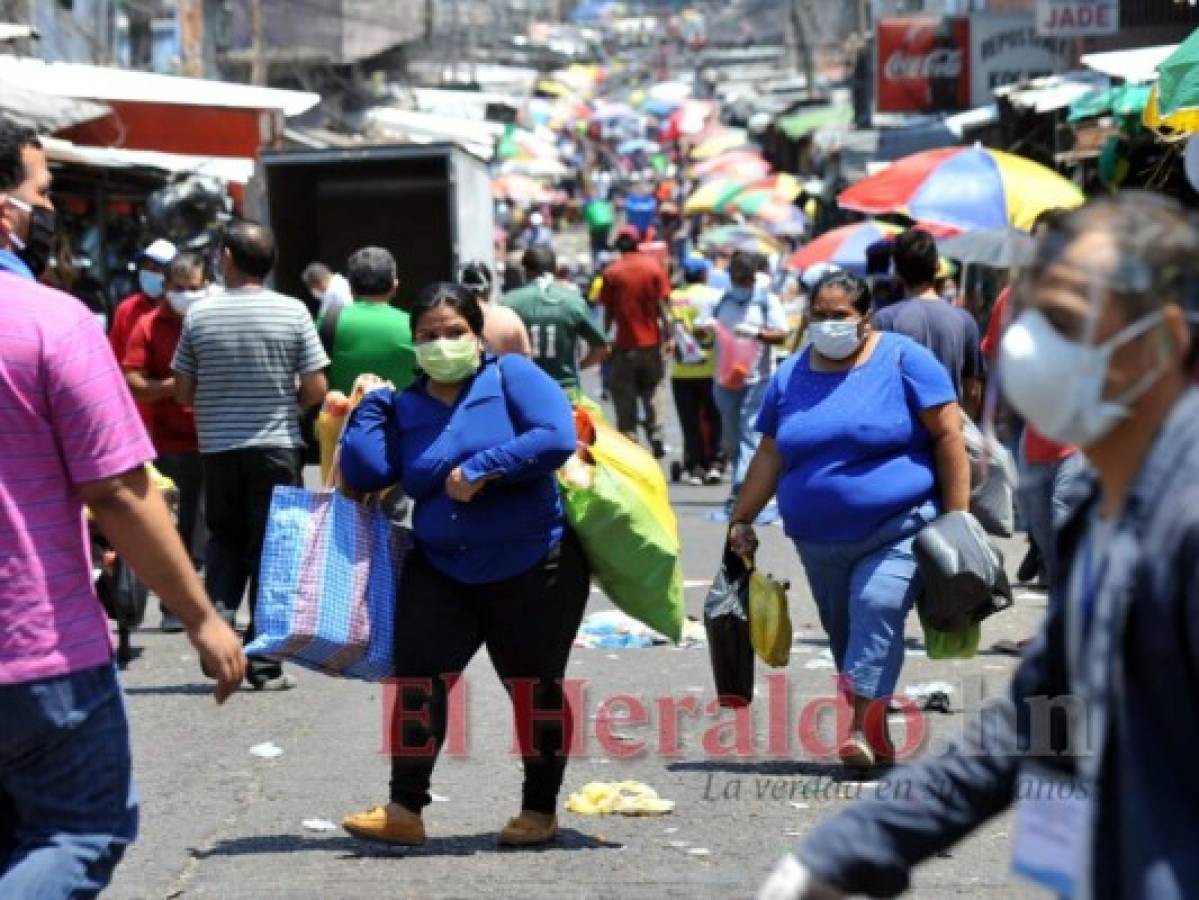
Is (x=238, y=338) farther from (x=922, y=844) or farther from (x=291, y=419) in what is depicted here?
(x=922, y=844)

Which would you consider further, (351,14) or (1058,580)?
(351,14)

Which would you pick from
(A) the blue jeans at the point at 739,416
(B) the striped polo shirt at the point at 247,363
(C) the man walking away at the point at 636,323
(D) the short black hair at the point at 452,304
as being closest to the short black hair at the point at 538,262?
(A) the blue jeans at the point at 739,416

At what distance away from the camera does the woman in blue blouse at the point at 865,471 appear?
7.86 metres

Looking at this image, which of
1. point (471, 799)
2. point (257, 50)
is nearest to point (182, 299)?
point (471, 799)

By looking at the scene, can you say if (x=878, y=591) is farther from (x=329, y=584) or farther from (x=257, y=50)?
(x=257, y=50)

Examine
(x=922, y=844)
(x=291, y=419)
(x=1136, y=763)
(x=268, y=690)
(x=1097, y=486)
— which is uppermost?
(x=1097, y=486)

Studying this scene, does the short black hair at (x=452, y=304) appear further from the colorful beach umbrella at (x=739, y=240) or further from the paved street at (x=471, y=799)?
the colorful beach umbrella at (x=739, y=240)

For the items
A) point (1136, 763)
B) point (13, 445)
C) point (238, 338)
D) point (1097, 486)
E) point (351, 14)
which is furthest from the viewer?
point (351, 14)

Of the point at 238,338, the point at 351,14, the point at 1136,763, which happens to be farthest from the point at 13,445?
the point at 351,14

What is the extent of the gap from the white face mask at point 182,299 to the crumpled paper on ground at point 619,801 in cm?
460

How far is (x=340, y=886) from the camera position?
677 cm

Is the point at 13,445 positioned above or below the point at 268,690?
above

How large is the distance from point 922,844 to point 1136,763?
0.49 metres

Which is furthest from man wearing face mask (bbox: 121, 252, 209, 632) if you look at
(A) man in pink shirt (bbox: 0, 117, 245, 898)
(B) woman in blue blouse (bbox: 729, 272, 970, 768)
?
(A) man in pink shirt (bbox: 0, 117, 245, 898)
